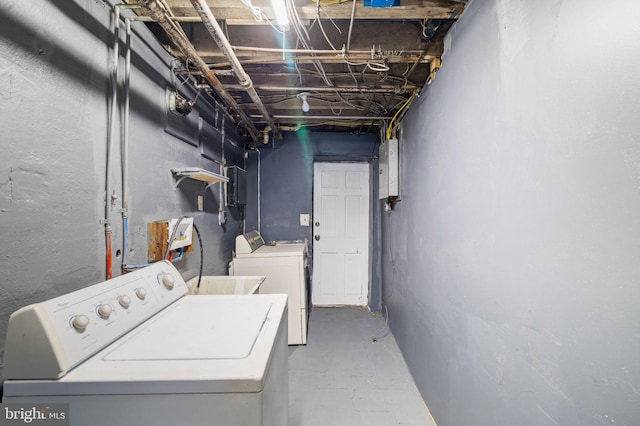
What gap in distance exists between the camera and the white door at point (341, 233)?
3.47 meters

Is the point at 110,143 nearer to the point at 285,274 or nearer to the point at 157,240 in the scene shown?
the point at 157,240

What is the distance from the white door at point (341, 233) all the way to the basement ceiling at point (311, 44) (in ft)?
3.61

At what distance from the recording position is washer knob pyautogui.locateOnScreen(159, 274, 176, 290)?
3.67 feet

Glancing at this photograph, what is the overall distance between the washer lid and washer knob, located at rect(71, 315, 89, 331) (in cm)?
11

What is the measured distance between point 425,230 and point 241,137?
2.47 m

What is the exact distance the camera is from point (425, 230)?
1739 mm

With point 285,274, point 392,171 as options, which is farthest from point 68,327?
point 392,171

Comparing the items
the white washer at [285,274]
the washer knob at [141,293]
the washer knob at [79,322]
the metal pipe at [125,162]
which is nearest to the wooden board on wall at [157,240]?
the metal pipe at [125,162]

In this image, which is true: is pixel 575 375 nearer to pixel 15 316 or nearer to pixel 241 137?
pixel 15 316

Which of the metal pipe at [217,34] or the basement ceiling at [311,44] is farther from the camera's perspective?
the basement ceiling at [311,44]

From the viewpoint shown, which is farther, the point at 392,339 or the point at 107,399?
the point at 392,339

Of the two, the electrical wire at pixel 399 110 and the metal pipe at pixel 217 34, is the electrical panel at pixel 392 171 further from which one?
the metal pipe at pixel 217 34

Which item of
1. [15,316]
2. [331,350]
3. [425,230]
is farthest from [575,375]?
[331,350]

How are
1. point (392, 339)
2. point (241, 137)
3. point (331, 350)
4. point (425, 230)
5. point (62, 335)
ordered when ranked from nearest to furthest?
point (62, 335) < point (425, 230) < point (331, 350) < point (392, 339) < point (241, 137)
